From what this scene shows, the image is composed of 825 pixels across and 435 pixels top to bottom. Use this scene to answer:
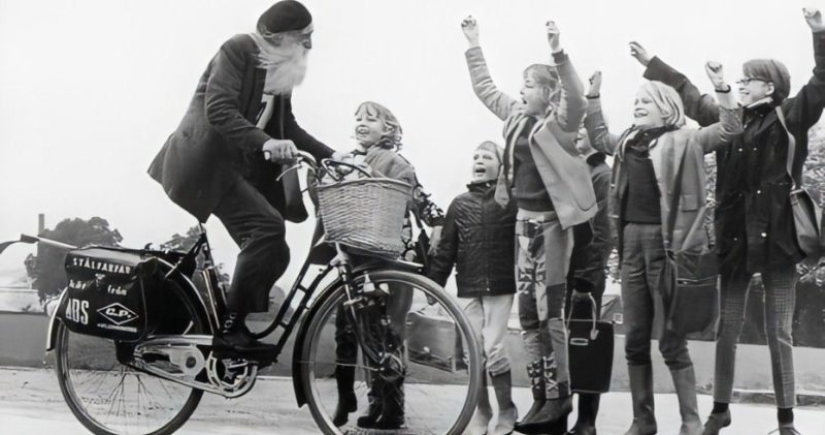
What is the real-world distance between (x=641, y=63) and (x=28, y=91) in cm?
282

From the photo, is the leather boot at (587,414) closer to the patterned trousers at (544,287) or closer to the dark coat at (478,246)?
the patterned trousers at (544,287)

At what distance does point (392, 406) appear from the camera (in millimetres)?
4363

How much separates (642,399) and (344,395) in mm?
1238

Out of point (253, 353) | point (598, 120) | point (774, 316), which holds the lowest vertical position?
point (253, 353)

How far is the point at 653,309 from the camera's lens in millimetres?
4188

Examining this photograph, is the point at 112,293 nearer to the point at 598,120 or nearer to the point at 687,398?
the point at 598,120

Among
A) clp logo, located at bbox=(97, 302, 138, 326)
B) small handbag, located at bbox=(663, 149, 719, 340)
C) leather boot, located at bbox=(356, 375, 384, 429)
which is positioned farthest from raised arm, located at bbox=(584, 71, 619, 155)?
clp logo, located at bbox=(97, 302, 138, 326)

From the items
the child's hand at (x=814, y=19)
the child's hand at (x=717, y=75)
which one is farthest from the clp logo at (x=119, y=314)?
the child's hand at (x=814, y=19)

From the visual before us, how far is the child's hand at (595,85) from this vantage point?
13.8 ft

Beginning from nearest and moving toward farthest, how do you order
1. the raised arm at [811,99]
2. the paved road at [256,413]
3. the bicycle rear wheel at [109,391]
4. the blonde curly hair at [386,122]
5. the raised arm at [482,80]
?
the raised arm at [811,99], the paved road at [256,413], the raised arm at [482,80], the blonde curly hair at [386,122], the bicycle rear wheel at [109,391]

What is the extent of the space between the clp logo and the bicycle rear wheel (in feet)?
0.65

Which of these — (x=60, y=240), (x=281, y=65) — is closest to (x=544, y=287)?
(x=281, y=65)

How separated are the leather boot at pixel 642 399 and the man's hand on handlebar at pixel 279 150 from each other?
5.44ft

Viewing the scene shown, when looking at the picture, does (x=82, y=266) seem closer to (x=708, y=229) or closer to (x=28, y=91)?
(x=28, y=91)
